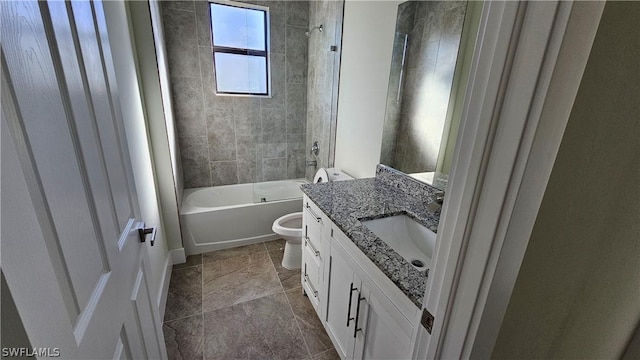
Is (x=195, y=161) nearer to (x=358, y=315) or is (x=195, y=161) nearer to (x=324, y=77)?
(x=324, y=77)

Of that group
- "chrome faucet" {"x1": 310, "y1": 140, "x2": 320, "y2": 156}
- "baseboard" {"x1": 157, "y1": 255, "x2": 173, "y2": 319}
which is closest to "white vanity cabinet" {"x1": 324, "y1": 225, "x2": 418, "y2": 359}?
"baseboard" {"x1": 157, "y1": 255, "x2": 173, "y2": 319}

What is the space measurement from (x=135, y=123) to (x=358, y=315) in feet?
5.70

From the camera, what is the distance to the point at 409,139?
5.63 feet

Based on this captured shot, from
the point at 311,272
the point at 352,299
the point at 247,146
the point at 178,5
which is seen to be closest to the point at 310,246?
the point at 311,272

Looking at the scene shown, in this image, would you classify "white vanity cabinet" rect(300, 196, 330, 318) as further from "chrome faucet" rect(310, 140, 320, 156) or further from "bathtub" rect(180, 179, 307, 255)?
"chrome faucet" rect(310, 140, 320, 156)

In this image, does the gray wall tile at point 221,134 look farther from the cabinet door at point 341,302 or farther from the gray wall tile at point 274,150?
the cabinet door at point 341,302

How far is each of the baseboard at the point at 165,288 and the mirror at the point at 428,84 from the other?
1908 millimetres

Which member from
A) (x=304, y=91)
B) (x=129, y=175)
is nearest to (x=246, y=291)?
(x=129, y=175)

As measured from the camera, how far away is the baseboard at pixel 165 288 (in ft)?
5.96

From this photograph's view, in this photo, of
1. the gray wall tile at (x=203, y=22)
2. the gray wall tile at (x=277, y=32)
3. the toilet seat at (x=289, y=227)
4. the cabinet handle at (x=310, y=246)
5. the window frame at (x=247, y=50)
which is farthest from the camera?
the gray wall tile at (x=277, y=32)

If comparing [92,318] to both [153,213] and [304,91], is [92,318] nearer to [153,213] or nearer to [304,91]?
[153,213]

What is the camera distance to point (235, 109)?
3.17 metres

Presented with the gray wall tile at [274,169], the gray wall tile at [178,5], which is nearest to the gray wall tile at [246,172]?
the gray wall tile at [274,169]

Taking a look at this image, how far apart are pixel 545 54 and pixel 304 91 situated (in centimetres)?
317
